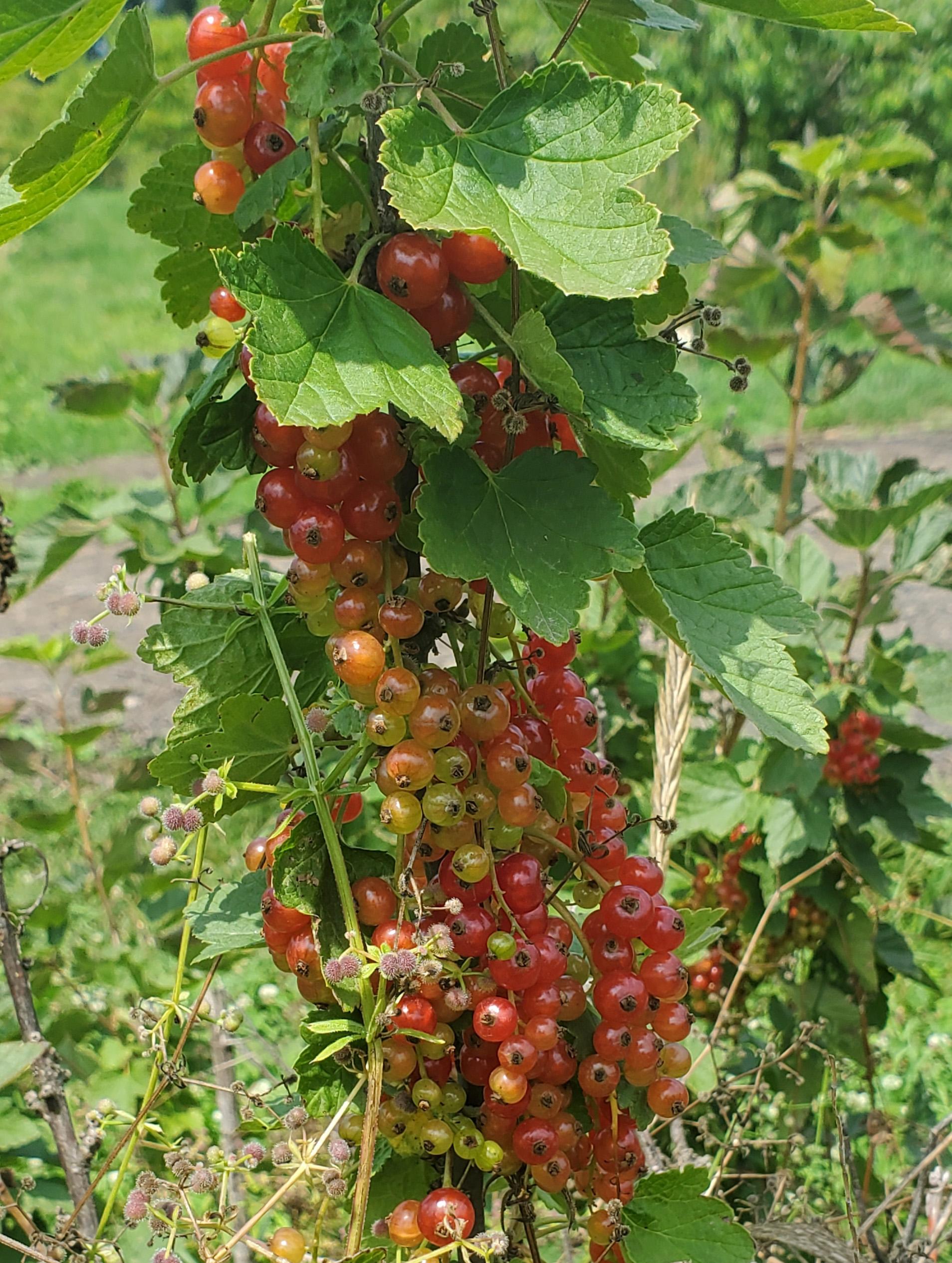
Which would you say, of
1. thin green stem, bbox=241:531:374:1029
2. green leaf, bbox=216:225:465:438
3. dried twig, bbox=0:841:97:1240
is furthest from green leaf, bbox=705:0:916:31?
dried twig, bbox=0:841:97:1240

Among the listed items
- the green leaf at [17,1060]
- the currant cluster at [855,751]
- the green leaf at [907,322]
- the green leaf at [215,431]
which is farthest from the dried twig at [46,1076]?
the green leaf at [907,322]

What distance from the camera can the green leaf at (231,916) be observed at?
821 mm

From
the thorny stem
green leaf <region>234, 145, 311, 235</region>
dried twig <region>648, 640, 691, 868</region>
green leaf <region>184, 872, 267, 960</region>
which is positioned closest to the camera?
green leaf <region>234, 145, 311, 235</region>

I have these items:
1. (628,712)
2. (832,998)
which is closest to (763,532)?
(628,712)

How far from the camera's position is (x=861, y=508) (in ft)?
5.68

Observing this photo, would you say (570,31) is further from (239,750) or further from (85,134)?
(239,750)

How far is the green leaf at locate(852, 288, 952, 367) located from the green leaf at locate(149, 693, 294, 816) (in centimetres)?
166

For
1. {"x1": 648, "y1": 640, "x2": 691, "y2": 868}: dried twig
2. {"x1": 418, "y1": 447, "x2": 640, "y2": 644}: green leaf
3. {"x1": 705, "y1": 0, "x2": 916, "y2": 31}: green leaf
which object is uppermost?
{"x1": 705, "y1": 0, "x2": 916, "y2": 31}: green leaf

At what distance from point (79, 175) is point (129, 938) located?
7.59ft

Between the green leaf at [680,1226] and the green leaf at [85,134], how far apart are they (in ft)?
2.42

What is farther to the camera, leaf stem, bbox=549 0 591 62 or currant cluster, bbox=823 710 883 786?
currant cluster, bbox=823 710 883 786

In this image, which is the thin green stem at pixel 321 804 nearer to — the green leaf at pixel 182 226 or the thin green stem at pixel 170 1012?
the thin green stem at pixel 170 1012

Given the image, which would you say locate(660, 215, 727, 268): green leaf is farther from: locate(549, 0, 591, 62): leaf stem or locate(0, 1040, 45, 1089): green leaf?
locate(0, 1040, 45, 1089): green leaf

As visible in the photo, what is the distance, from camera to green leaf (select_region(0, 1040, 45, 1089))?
102 cm
